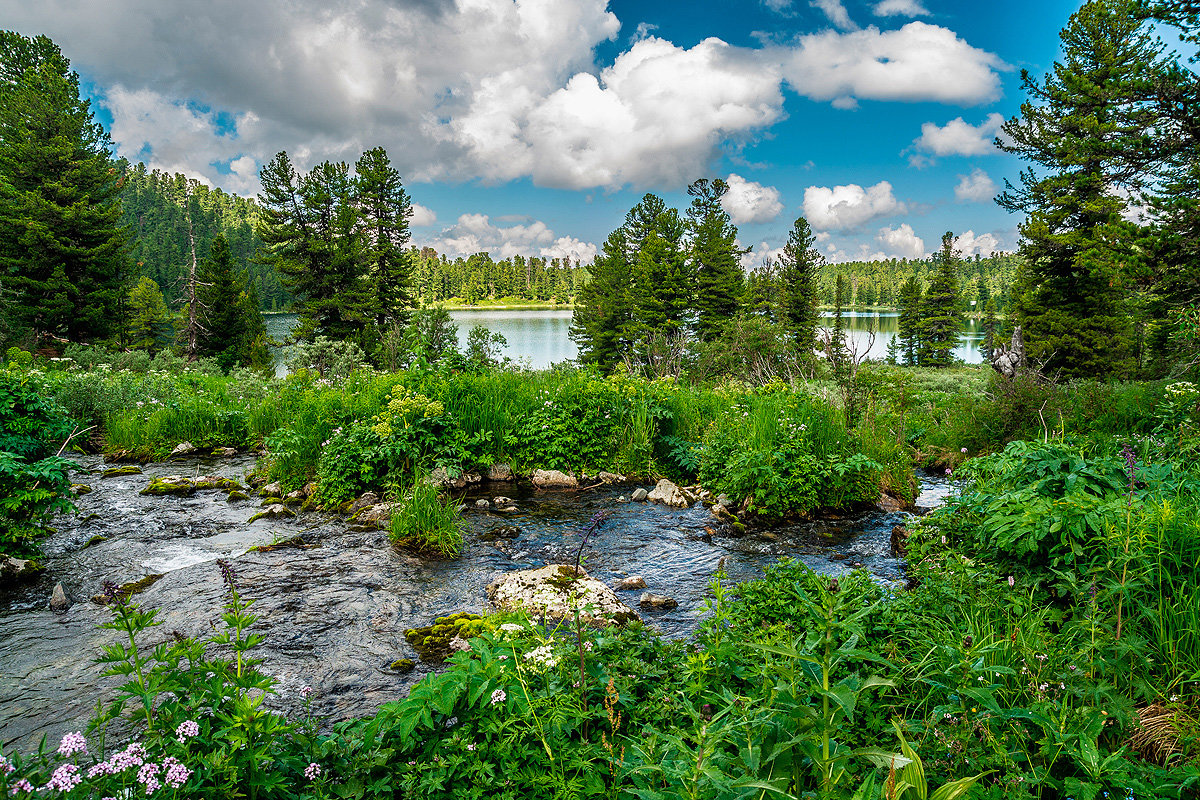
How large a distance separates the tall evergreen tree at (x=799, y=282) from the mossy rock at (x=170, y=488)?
1400 inches

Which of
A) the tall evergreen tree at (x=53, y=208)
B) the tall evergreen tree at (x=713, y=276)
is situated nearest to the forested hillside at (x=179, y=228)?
the tall evergreen tree at (x=53, y=208)

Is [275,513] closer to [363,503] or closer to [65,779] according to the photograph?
[363,503]

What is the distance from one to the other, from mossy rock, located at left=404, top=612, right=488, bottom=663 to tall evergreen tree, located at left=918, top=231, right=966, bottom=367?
4815 cm

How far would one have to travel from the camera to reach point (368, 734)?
7.32 feet

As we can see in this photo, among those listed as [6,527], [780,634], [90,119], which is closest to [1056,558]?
[780,634]

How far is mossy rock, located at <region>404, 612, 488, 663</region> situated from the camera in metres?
4.29

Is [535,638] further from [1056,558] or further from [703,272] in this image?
[703,272]

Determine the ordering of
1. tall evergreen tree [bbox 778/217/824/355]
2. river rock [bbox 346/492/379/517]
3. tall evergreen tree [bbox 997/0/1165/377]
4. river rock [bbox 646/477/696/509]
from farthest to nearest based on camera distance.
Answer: tall evergreen tree [bbox 778/217/824/355] < tall evergreen tree [bbox 997/0/1165/377] < river rock [bbox 646/477/696/509] < river rock [bbox 346/492/379/517]

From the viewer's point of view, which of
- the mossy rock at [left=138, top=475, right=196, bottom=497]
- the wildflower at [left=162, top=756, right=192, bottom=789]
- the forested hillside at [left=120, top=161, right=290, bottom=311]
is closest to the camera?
the wildflower at [left=162, top=756, right=192, bottom=789]

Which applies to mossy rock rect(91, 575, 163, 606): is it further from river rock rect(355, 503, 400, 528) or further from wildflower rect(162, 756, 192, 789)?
wildflower rect(162, 756, 192, 789)

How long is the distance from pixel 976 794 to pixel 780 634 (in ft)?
3.63

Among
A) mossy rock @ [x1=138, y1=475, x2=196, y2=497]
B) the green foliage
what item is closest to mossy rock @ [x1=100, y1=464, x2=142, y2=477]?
mossy rock @ [x1=138, y1=475, x2=196, y2=497]

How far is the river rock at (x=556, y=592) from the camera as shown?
4.42 m

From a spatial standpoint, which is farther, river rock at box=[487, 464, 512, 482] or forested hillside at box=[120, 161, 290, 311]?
forested hillside at box=[120, 161, 290, 311]
